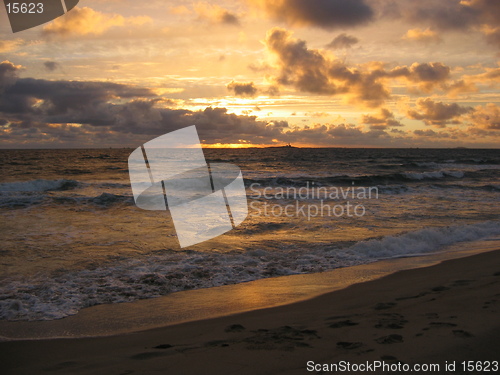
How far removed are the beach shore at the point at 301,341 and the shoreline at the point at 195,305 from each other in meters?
0.23

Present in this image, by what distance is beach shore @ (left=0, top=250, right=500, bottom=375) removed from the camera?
10.8ft

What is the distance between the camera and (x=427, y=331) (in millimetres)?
3758

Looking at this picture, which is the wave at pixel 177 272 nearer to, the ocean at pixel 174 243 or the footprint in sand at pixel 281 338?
the ocean at pixel 174 243

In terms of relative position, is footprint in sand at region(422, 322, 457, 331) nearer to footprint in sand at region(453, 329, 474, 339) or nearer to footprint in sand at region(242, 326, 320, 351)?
footprint in sand at region(453, 329, 474, 339)

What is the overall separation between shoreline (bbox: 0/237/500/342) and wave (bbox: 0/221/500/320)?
25 cm

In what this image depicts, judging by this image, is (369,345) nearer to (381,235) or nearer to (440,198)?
(381,235)

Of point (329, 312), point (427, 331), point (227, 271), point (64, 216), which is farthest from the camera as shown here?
point (64, 216)

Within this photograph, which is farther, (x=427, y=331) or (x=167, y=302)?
(x=167, y=302)

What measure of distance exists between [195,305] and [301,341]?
211cm

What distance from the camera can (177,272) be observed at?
693 cm

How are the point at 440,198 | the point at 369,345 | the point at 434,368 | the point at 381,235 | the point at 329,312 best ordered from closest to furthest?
the point at 434,368
the point at 369,345
the point at 329,312
the point at 381,235
the point at 440,198

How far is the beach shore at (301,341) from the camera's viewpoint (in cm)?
330

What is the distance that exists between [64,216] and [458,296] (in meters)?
12.3

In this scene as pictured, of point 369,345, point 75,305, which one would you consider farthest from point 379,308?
point 75,305
